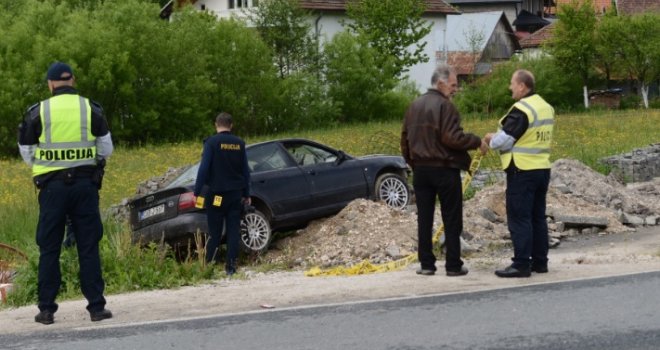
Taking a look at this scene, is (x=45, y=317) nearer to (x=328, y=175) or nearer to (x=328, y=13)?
(x=328, y=175)

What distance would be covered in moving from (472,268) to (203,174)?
3.27 m

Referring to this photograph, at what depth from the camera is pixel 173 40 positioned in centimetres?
4772

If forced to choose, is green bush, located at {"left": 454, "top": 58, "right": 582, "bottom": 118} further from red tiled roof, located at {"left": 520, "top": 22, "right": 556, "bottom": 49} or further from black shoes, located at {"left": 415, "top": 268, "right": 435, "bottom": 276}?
black shoes, located at {"left": 415, "top": 268, "right": 435, "bottom": 276}

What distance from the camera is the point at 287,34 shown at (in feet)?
180

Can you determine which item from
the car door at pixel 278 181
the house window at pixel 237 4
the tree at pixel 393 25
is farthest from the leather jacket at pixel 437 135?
the house window at pixel 237 4

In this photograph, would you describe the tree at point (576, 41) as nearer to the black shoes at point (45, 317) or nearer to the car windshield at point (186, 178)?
the car windshield at point (186, 178)

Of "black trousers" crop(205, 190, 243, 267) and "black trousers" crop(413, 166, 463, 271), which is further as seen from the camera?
"black trousers" crop(205, 190, 243, 267)

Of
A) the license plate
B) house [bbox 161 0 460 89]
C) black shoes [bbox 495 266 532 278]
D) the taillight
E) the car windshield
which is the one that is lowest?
black shoes [bbox 495 266 532 278]

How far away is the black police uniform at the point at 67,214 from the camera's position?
28.0 feet

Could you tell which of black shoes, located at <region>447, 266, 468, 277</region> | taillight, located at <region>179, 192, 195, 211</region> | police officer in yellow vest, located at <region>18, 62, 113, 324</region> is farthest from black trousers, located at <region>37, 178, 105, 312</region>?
taillight, located at <region>179, 192, 195, 211</region>

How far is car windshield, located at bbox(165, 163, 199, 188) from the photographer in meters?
14.1

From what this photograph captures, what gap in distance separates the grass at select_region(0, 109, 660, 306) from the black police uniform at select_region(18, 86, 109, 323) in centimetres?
142

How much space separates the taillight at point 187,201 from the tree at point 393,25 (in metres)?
48.7

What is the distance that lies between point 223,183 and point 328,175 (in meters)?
3.23
